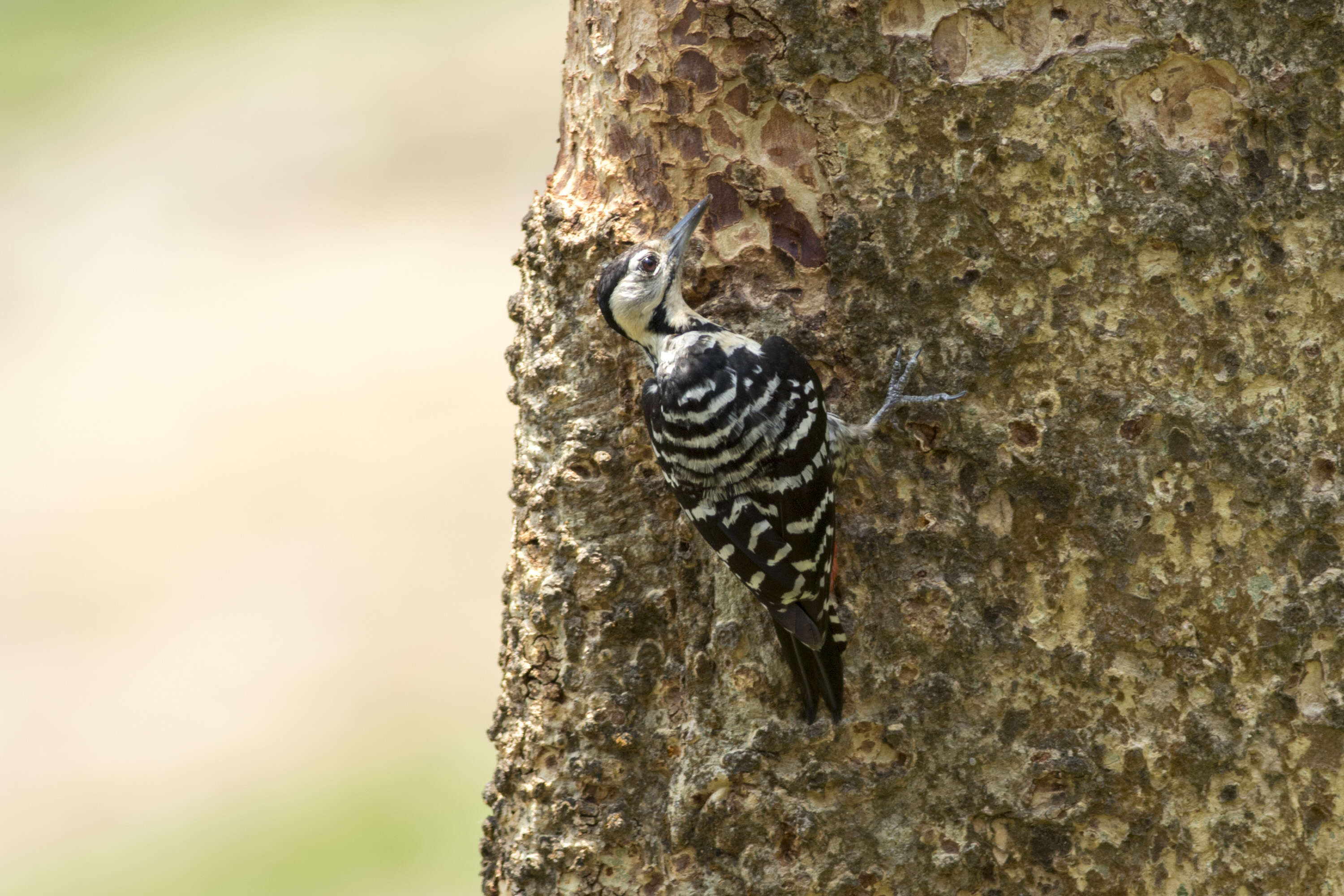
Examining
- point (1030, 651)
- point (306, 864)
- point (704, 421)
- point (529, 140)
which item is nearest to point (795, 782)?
point (1030, 651)

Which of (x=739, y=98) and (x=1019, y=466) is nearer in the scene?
(x=1019, y=466)

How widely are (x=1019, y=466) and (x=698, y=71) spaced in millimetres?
1121

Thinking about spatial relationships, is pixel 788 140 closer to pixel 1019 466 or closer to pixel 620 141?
pixel 620 141

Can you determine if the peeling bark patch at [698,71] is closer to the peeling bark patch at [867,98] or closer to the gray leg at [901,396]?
the peeling bark patch at [867,98]

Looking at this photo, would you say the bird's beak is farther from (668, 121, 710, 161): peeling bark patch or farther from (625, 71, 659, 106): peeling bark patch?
(625, 71, 659, 106): peeling bark patch

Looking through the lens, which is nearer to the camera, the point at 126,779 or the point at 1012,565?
the point at 1012,565

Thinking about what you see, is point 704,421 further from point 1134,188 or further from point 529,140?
point 529,140

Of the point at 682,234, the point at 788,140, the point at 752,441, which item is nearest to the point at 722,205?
the point at 682,234

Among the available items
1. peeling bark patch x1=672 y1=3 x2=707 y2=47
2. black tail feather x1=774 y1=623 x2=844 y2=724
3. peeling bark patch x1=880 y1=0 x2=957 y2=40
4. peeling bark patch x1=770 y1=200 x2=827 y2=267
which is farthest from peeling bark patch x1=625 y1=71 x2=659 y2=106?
black tail feather x1=774 y1=623 x2=844 y2=724

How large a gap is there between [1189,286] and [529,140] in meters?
9.44

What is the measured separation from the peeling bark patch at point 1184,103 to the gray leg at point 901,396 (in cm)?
65

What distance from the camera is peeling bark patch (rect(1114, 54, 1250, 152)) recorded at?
261 cm

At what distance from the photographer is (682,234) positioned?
2957mm

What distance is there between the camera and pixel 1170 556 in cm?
268
